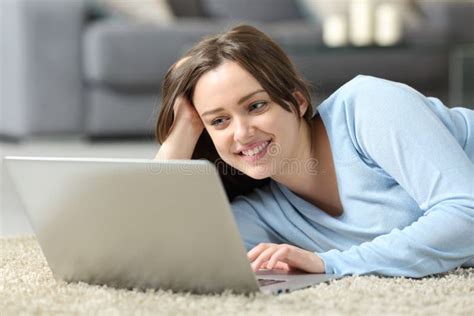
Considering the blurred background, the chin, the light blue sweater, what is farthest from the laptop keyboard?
the blurred background

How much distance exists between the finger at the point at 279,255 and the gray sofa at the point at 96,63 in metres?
2.56

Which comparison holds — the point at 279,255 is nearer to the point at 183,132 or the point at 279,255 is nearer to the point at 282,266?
the point at 282,266

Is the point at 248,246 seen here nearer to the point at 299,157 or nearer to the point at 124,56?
the point at 299,157

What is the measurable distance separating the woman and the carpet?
0.07 meters

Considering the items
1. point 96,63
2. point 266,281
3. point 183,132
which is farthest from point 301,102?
point 96,63

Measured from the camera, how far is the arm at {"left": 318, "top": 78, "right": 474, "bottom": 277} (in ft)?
4.17

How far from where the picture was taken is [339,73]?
4051 mm

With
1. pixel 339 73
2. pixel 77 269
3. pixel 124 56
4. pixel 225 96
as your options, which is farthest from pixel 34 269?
pixel 339 73

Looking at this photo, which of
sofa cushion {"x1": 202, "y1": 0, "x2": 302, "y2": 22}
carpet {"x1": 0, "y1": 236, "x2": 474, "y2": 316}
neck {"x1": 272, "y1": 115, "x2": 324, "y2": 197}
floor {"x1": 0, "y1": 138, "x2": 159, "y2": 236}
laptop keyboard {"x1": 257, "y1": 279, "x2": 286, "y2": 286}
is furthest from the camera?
sofa cushion {"x1": 202, "y1": 0, "x2": 302, "y2": 22}

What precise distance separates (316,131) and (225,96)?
0.69 feet

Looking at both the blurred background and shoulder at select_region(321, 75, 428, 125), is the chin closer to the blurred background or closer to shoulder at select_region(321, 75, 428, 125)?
shoulder at select_region(321, 75, 428, 125)

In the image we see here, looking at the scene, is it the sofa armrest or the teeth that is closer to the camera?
the teeth

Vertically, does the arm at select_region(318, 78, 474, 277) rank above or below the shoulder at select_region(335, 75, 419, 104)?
below

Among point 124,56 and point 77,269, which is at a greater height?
point 77,269
